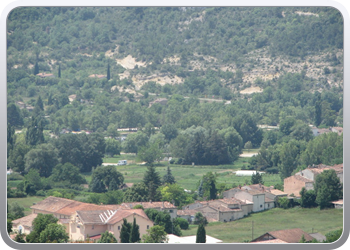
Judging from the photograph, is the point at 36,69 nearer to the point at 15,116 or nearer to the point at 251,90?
the point at 15,116

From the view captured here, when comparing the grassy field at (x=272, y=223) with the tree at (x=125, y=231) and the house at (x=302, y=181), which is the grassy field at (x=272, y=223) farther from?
the tree at (x=125, y=231)

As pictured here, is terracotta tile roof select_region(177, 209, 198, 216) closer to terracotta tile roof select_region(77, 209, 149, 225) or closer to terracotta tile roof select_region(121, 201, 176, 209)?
terracotta tile roof select_region(121, 201, 176, 209)

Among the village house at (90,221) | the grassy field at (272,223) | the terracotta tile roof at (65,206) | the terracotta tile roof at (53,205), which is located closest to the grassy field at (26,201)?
the terracotta tile roof at (53,205)

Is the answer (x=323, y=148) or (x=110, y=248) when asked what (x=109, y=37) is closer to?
(x=323, y=148)

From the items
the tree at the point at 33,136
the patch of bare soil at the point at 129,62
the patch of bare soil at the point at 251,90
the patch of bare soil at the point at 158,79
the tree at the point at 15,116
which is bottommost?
the tree at the point at 33,136

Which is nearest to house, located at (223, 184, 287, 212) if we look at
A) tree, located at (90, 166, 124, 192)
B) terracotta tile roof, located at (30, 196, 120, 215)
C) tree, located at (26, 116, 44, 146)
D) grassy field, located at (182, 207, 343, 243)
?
grassy field, located at (182, 207, 343, 243)

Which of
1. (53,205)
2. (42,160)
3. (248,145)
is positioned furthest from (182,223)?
(248,145)
